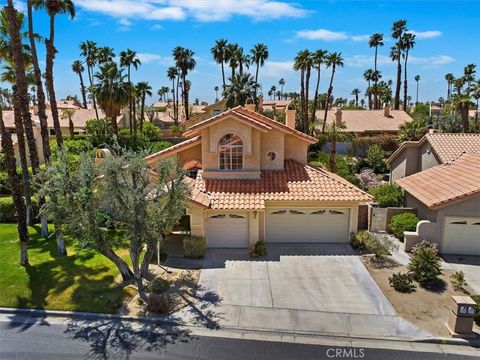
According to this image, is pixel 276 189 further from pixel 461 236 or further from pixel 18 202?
pixel 18 202

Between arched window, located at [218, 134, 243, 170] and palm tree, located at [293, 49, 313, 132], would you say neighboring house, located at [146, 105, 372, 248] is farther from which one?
palm tree, located at [293, 49, 313, 132]

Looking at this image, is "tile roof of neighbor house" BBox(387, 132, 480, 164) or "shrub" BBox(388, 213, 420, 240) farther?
"tile roof of neighbor house" BBox(387, 132, 480, 164)

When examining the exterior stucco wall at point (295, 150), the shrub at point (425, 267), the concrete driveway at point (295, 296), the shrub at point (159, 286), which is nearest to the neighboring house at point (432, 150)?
the exterior stucco wall at point (295, 150)

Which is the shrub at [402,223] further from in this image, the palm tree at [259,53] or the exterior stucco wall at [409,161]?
the palm tree at [259,53]

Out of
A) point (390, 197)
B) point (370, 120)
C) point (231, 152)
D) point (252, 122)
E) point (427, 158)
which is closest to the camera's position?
point (252, 122)

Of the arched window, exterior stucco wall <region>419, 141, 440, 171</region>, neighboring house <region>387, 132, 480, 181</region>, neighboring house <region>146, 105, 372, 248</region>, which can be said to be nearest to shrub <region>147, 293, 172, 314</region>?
neighboring house <region>146, 105, 372, 248</region>

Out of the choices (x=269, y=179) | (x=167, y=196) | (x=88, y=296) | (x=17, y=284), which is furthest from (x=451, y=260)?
(x=17, y=284)

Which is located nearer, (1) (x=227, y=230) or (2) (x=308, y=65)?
(1) (x=227, y=230)

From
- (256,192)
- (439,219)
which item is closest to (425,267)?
(439,219)
